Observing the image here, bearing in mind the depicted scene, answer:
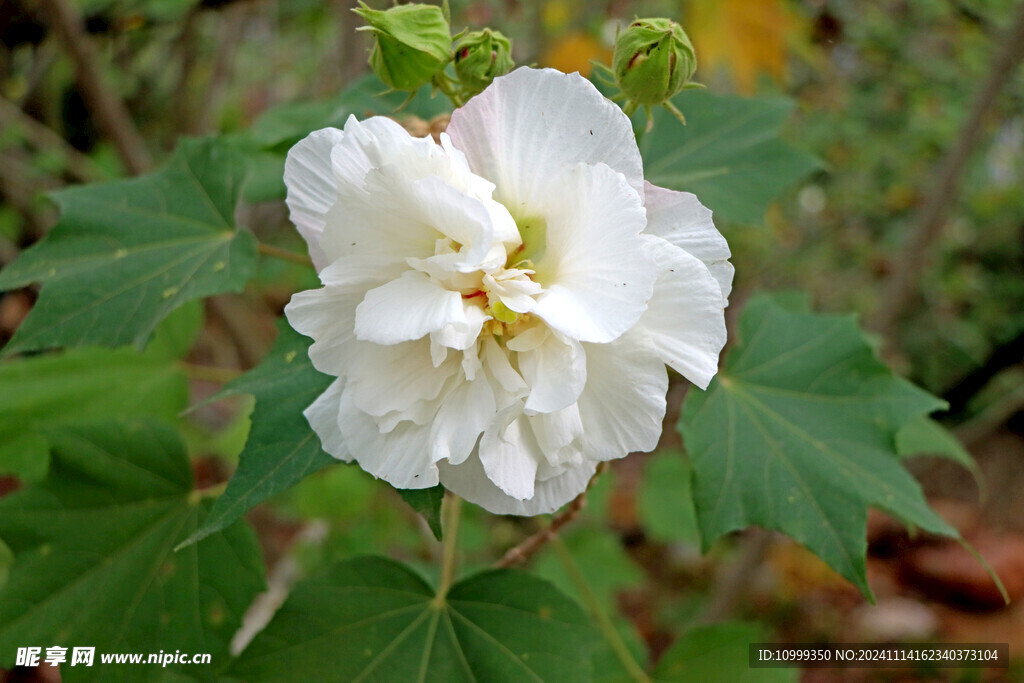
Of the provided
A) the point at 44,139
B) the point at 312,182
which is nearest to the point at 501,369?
the point at 312,182

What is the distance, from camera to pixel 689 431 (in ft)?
3.63

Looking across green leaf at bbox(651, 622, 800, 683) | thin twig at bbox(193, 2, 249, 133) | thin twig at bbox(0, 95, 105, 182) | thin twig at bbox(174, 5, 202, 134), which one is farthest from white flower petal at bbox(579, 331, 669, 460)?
thin twig at bbox(193, 2, 249, 133)

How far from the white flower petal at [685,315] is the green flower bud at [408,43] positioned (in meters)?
0.41

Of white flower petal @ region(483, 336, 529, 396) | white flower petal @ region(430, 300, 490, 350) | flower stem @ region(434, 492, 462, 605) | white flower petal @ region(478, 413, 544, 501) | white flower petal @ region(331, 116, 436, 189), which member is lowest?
flower stem @ region(434, 492, 462, 605)

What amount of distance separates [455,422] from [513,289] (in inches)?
6.2

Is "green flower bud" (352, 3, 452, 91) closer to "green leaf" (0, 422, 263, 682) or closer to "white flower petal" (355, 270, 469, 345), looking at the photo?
"white flower petal" (355, 270, 469, 345)

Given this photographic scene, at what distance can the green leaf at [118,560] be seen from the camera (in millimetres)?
1104

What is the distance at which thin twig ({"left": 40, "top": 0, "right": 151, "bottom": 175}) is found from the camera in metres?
1.89

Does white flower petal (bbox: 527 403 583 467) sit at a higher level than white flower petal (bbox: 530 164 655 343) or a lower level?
lower

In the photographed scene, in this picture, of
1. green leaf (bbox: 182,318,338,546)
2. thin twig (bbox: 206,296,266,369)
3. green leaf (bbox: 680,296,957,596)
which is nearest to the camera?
green leaf (bbox: 182,318,338,546)

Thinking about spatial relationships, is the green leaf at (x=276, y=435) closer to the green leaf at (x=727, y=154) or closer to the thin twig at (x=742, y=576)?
the green leaf at (x=727, y=154)

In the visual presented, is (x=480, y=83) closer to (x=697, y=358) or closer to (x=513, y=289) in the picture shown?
(x=513, y=289)

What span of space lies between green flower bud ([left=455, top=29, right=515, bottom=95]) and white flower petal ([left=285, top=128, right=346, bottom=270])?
0.77 ft

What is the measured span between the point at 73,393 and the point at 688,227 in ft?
4.83
